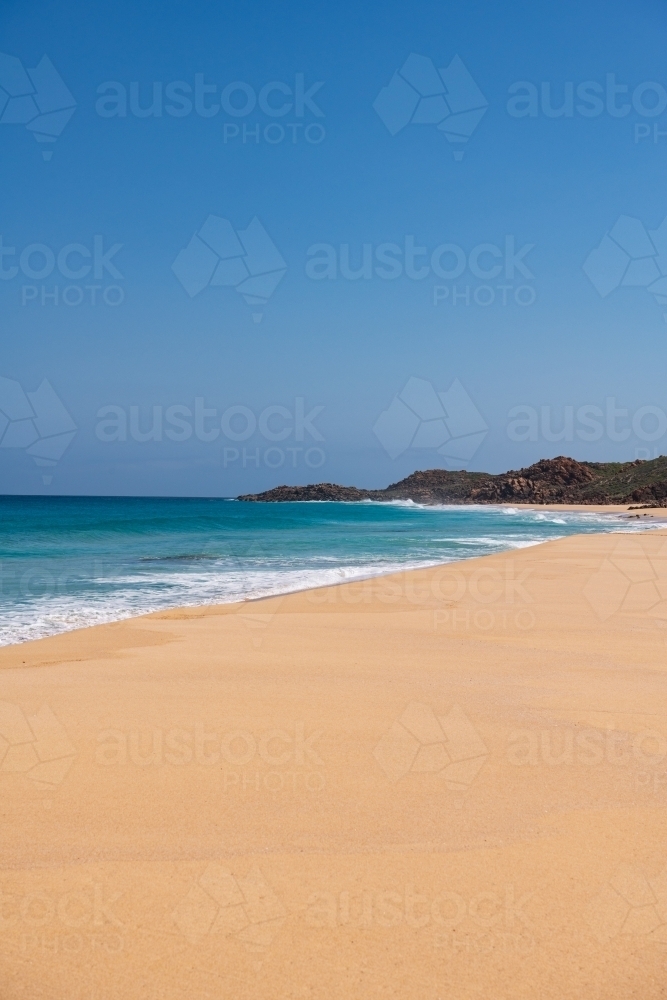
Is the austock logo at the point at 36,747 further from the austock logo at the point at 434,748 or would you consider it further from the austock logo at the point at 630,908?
the austock logo at the point at 630,908

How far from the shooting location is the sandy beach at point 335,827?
2289 millimetres

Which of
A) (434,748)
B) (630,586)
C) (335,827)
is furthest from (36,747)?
(630,586)

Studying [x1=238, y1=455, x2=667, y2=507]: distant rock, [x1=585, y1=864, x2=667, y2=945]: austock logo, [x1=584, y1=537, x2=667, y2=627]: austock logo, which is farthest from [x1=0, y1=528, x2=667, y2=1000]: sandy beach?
[x1=238, y1=455, x2=667, y2=507]: distant rock

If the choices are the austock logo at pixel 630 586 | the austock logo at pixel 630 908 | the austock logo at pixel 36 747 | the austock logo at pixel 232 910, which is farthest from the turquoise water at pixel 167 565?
the austock logo at pixel 630 908

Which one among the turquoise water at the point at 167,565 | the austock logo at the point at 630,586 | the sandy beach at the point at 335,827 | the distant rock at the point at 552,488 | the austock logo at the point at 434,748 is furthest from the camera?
the distant rock at the point at 552,488

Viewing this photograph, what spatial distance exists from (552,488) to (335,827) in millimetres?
91596

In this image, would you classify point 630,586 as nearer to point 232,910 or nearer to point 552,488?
point 232,910

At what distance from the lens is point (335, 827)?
3.11 m

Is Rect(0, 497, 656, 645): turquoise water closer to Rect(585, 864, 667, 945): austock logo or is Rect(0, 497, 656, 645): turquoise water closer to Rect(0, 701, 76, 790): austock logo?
Rect(0, 701, 76, 790): austock logo

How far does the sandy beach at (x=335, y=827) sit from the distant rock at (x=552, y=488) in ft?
180

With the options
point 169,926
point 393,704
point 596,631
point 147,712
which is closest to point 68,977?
point 169,926

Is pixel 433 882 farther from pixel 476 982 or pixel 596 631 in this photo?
pixel 596 631

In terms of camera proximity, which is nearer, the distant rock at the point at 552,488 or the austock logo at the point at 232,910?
the austock logo at the point at 232,910

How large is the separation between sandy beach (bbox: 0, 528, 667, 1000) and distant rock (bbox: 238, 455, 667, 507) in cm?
5502
